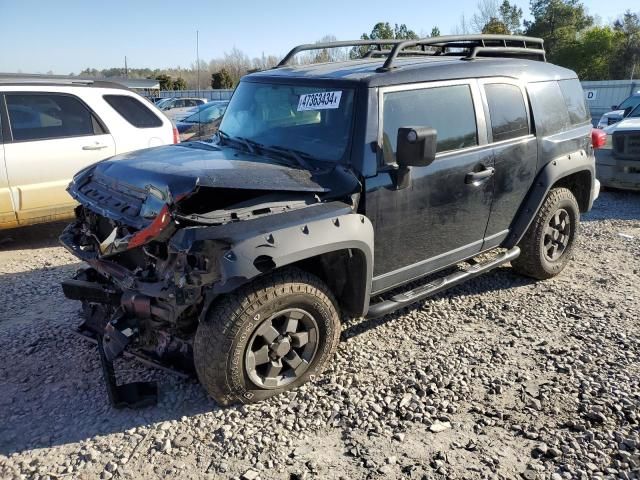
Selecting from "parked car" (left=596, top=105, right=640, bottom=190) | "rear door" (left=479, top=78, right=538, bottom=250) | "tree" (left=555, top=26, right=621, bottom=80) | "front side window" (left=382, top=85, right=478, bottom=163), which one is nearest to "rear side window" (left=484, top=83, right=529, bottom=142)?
"rear door" (left=479, top=78, right=538, bottom=250)

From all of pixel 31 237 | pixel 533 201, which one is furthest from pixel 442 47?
pixel 31 237

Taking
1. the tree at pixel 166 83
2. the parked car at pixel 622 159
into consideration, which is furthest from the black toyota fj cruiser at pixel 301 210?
the tree at pixel 166 83

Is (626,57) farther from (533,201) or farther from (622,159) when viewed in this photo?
(533,201)

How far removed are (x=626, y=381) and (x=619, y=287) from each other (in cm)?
185

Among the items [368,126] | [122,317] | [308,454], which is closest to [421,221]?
[368,126]

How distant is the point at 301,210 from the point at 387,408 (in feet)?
4.38

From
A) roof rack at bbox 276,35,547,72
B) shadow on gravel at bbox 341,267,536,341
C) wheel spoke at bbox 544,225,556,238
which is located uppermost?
roof rack at bbox 276,35,547,72

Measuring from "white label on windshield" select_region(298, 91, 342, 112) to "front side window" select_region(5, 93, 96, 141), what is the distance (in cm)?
380

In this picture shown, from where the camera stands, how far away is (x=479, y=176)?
4.14 meters

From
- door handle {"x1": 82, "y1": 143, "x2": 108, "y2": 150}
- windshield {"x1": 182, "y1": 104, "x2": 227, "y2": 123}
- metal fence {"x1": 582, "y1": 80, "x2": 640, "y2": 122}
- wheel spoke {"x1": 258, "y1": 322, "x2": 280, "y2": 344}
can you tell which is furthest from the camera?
metal fence {"x1": 582, "y1": 80, "x2": 640, "y2": 122}

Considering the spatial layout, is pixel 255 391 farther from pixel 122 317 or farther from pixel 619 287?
pixel 619 287

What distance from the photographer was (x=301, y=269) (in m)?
3.44

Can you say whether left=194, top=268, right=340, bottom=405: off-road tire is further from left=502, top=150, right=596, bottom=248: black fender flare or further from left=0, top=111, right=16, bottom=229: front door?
left=0, top=111, right=16, bottom=229: front door

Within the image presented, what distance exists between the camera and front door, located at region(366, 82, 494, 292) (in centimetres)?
364
